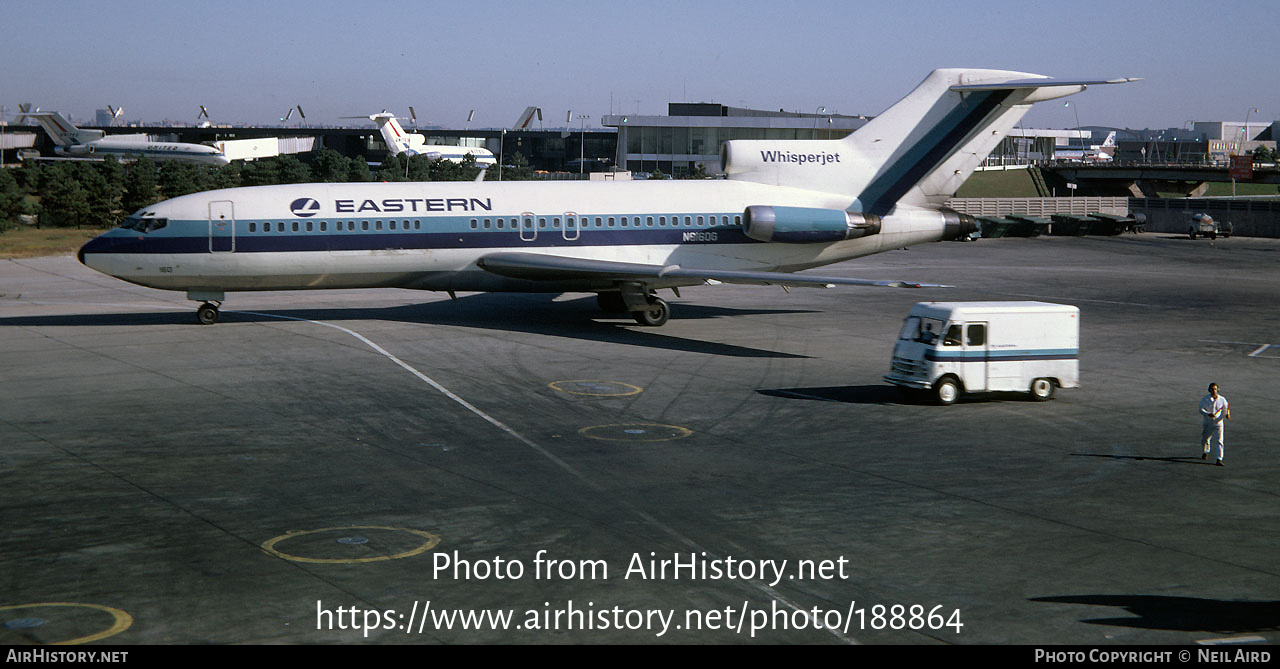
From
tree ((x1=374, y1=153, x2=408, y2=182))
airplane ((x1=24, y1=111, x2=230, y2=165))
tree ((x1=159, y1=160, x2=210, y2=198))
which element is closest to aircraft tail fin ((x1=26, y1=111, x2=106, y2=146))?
airplane ((x1=24, y1=111, x2=230, y2=165))

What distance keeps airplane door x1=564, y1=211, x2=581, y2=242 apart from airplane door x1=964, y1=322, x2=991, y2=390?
1609 cm

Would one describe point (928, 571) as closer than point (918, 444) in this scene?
Yes

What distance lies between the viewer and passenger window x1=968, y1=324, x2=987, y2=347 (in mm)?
26219

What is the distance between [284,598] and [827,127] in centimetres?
13314

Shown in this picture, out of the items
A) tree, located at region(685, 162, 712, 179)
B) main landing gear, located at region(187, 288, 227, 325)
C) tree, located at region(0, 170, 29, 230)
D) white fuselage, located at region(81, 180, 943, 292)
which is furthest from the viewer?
tree, located at region(685, 162, 712, 179)

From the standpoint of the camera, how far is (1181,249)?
73.3 metres

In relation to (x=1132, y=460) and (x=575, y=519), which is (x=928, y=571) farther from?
(x=1132, y=460)

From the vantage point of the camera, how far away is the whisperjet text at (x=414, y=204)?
37094mm

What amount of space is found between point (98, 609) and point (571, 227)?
26.3 m

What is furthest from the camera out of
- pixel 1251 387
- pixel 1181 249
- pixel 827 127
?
pixel 827 127

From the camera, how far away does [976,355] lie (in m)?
26.3

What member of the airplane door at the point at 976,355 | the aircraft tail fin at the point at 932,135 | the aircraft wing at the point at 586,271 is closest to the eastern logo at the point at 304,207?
the aircraft wing at the point at 586,271

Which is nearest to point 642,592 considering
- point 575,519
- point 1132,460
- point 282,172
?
point 575,519

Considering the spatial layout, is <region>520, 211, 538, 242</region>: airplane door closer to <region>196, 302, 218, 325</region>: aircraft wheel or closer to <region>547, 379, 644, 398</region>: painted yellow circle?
<region>547, 379, 644, 398</region>: painted yellow circle
